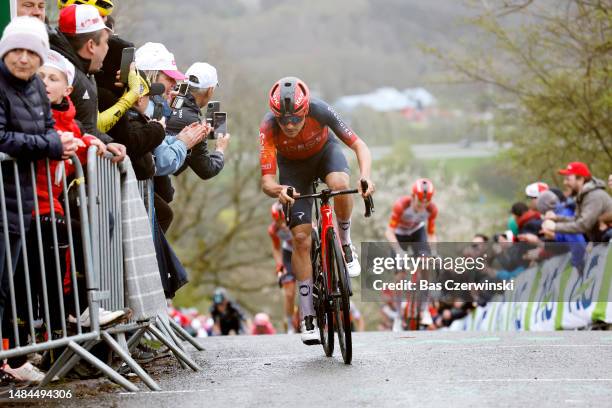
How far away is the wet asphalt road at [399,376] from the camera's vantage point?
7.10 m

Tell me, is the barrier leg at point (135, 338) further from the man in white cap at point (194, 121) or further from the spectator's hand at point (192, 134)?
the spectator's hand at point (192, 134)

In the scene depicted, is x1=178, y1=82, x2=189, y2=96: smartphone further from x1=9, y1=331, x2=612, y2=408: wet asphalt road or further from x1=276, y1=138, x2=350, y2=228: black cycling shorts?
x1=9, y1=331, x2=612, y2=408: wet asphalt road

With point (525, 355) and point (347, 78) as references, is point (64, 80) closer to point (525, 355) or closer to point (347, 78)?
point (525, 355)

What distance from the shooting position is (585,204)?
1588cm

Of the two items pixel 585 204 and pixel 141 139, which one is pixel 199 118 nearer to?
pixel 141 139

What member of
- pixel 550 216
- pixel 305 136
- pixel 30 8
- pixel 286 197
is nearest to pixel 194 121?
pixel 305 136

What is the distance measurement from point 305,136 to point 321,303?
1.64 meters

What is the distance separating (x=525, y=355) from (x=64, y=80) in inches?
168

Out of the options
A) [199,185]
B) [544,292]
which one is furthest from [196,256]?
[544,292]

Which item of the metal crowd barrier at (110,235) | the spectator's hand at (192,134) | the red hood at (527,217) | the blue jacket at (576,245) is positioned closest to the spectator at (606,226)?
the blue jacket at (576,245)

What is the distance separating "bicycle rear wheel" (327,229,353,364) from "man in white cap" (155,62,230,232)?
1668 mm

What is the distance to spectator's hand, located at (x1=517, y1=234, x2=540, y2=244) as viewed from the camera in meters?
17.6

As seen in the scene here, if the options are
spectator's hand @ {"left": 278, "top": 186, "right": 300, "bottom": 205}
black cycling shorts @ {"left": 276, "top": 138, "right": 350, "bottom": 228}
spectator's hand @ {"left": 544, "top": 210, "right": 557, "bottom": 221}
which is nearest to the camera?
spectator's hand @ {"left": 278, "top": 186, "right": 300, "bottom": 205}

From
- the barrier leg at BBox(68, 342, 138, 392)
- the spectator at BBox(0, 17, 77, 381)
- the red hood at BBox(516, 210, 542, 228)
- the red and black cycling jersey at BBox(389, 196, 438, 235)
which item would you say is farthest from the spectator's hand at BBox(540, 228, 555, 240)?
the spectator at BBox(0, 17, 77, 381)
